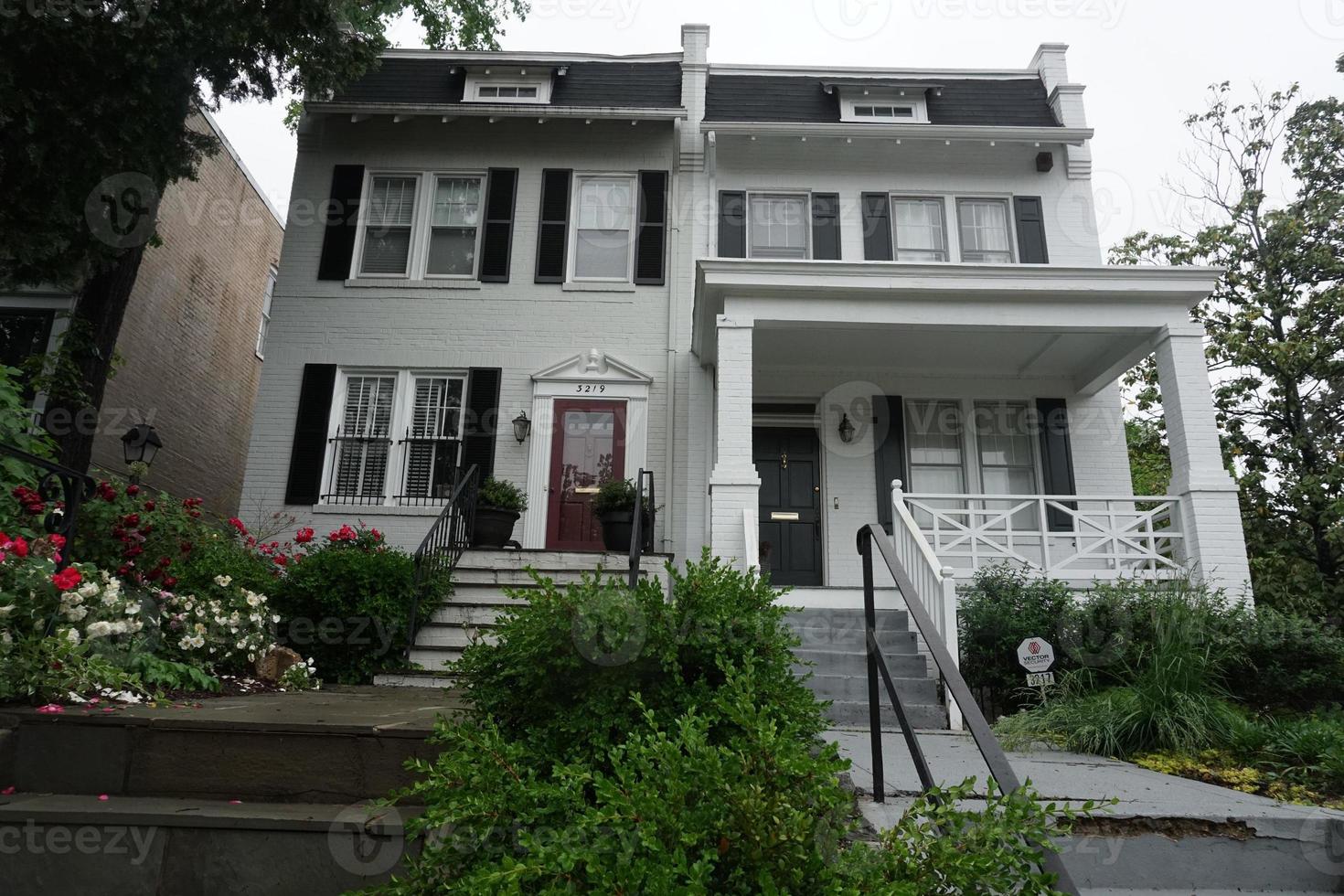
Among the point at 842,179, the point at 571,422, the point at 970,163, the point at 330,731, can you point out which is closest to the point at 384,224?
the point at 571,422

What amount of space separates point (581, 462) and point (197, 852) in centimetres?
709

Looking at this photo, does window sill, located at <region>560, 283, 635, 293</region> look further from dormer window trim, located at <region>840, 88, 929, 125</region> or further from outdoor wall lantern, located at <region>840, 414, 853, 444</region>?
dormer window trim, located at <region>840, 88, 929, 125</region>

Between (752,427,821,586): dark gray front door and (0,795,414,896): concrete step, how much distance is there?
7032mm

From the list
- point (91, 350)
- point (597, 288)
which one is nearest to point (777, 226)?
point (597, 288)

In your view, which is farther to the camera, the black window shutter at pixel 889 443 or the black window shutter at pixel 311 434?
the black window shutter at pixel 889 443

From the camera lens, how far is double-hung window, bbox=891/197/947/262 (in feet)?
34.0

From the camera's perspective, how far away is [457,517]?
8.16 meters

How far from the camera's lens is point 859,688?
→ 591cm

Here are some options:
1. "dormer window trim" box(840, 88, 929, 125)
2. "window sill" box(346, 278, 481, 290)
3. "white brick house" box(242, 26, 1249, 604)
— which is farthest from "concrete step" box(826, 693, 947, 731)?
"dormer window trim" box(840, 88, 929, 125)

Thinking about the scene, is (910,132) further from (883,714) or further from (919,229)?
(883,714)

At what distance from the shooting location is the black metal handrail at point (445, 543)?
6562mm

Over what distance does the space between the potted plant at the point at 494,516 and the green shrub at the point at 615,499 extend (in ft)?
2.96

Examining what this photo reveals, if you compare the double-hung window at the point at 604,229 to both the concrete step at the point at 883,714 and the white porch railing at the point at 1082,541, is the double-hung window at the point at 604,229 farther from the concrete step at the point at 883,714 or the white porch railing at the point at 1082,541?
the concrete step at the point at 883,714

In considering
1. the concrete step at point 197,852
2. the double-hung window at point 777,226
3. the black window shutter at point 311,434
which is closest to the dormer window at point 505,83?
the double-hung window at point 777,226
